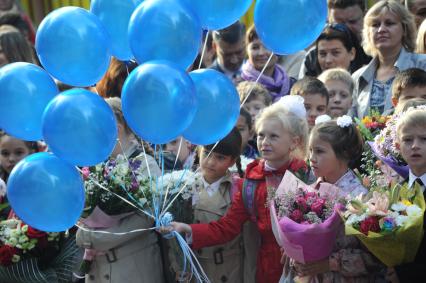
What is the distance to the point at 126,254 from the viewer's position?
541cm

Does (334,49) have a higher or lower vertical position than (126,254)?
higher

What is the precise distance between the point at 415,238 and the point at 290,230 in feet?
2.24

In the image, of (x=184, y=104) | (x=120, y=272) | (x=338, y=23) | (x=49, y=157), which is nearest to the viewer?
(x=184, y=104)

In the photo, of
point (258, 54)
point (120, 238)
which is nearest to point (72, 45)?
point (120, 238)

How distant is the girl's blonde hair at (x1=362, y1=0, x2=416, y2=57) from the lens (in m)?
6.49

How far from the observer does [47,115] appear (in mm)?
4371

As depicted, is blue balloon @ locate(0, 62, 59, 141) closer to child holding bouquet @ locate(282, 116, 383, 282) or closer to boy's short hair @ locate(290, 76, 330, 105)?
child holding bouquet @ locate(282, 116, 383, 282)

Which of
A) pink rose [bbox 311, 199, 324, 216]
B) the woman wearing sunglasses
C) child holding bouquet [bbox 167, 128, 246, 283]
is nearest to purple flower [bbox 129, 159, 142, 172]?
child holding bouquet [bbox 167, 128, 246, 283]

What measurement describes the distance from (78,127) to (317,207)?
1.40 m

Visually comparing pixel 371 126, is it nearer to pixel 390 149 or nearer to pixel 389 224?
pixel 390 149

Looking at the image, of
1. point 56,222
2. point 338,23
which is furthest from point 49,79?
point 338,23

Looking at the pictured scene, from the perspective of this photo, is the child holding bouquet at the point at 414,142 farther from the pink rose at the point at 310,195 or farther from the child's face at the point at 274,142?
the child's face at the point at 274,142

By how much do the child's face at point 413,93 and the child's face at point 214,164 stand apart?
1.28 m

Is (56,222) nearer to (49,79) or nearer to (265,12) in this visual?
(49,79)
